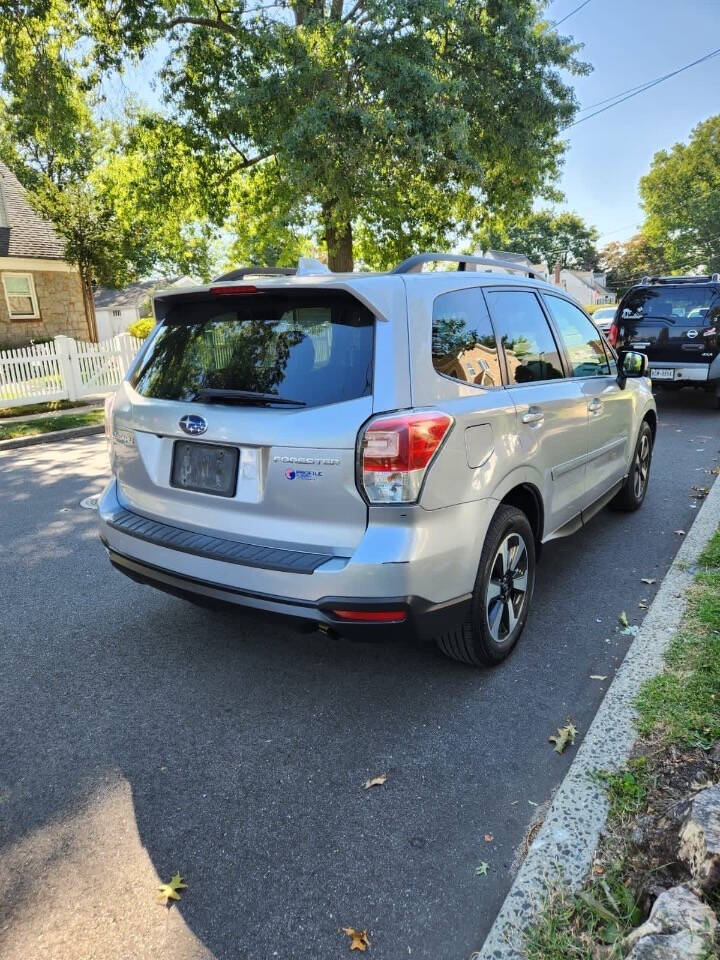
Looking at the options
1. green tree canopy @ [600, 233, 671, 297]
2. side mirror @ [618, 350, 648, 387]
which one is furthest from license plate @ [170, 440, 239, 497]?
green tree canopy @ [600, 233, 671, 297]

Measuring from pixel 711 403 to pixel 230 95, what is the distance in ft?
38.7

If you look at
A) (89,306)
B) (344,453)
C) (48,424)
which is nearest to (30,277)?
(89,306)

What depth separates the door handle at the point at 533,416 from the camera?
3.26 metres

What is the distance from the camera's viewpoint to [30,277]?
77.0ft

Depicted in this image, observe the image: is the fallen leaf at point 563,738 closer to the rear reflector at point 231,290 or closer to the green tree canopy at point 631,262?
the rear reflector at point 231,290

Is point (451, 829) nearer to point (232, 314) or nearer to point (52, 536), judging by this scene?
point (232, 314)

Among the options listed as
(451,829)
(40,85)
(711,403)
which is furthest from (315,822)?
(40,85)

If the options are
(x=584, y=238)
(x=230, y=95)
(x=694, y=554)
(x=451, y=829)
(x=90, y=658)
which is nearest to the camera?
(x=451, y=829)

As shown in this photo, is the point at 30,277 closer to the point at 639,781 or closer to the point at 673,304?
the point at 673,304

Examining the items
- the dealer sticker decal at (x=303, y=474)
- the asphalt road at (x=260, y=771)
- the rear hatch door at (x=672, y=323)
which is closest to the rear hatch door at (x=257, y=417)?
the dealer sticker decal at (x=303, y=474)

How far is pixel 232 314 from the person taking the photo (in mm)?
2977

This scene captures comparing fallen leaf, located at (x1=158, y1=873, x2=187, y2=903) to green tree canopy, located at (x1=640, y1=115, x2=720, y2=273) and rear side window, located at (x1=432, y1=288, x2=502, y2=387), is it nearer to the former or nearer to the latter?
rear side window, located at (x1=432, y1=288, x2=502, y2=387)

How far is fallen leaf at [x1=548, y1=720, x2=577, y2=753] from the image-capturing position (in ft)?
8.76

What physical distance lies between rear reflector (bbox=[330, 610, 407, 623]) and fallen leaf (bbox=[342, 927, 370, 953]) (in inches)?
39.3
